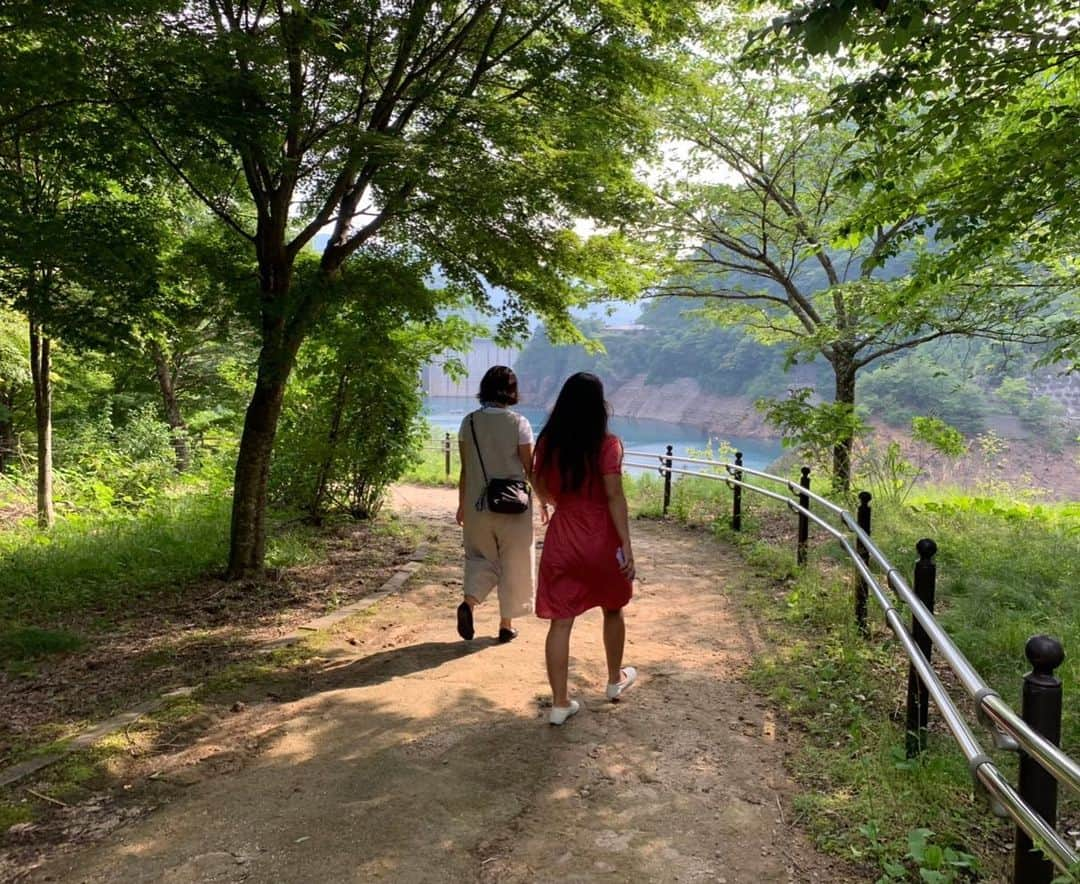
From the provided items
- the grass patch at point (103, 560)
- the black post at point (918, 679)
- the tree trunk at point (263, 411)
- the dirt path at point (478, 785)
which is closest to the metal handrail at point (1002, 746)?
the black post at point (918, 679)

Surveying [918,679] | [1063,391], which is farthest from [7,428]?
[1063,391]

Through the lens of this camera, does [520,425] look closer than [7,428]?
Yes

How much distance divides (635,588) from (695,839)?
13.2 feet

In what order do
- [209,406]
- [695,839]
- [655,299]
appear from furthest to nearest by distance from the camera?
[209,406]
[655,299]
[695,839]

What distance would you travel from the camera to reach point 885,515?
913 cm

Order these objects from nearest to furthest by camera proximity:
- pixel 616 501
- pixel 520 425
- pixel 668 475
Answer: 1. pixel 616 501
2. pixel 520 425
3. pixel 668 475

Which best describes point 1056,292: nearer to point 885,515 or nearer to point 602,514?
point 885,515

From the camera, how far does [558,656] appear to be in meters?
3.59

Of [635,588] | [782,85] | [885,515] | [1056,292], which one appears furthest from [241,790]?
[782,85]

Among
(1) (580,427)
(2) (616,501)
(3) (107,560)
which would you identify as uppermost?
(1) (580,427)

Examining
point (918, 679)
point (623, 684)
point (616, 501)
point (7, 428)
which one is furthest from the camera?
point (7, 428)

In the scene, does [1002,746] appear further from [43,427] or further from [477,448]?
[43,427]

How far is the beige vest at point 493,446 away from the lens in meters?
4.43

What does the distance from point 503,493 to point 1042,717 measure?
315 centimetres
